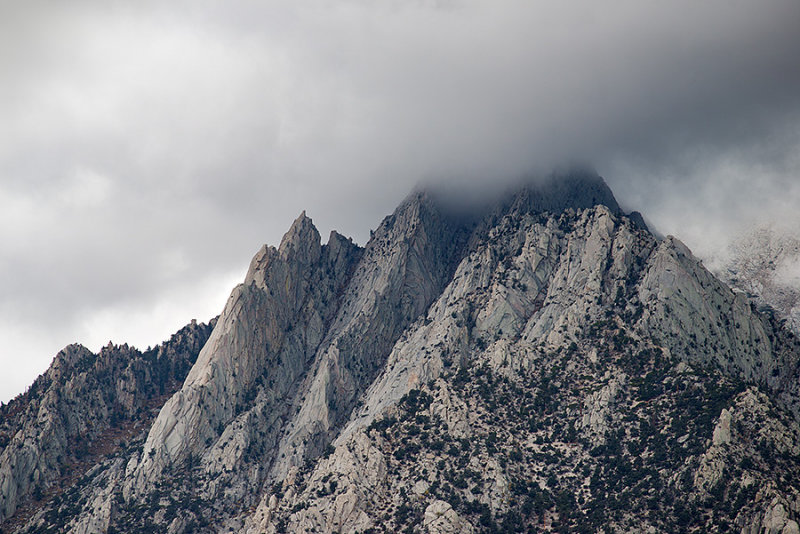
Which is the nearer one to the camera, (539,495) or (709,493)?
(709,493)

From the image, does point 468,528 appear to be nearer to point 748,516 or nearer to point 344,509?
point 344,509

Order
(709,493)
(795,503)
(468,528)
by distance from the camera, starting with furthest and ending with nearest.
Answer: (468,528), (709,493), (795,503)

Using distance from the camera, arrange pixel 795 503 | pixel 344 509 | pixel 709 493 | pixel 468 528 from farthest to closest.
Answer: pixel 344 509
pixel 468 528
pixel 709 493
pixel 795 503

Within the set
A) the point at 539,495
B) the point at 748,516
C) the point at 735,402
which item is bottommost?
the point at 748,516

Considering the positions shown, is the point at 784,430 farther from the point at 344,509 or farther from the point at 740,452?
the point at 344,509

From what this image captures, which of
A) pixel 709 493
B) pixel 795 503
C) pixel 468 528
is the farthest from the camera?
pixel 468 528

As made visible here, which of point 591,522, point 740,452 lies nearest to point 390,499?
point 591,522

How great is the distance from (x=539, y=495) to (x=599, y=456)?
17.1 meters

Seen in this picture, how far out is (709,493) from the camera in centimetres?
16988

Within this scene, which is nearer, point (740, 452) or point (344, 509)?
point (740, 452)

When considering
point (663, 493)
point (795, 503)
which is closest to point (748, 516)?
point (795, 503)

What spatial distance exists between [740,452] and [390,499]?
77.6m

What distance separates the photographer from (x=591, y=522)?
177m

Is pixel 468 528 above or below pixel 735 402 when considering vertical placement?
below
